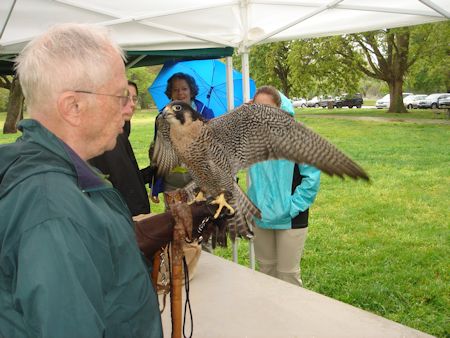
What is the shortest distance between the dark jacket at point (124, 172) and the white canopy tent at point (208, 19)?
1.23 meters

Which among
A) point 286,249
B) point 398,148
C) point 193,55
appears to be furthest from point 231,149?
point 398,148

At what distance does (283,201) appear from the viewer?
360 centimetres

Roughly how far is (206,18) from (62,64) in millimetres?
3168

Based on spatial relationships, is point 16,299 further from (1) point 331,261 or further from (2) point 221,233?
(1) point 331,261

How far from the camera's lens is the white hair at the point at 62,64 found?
1112 mm

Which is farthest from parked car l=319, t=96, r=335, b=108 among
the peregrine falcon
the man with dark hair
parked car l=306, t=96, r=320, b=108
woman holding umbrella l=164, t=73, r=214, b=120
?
the man with dark hair

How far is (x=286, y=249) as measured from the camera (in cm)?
375

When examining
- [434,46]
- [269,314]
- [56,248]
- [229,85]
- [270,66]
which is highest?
[434,46]

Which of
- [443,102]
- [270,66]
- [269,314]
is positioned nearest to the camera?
[269,314]

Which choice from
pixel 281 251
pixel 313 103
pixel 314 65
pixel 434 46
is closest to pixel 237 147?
pixel 281 251

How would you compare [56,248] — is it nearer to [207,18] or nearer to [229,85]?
[207,18]

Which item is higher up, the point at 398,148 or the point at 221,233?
the point at 221,233

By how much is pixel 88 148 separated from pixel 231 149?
2131mm

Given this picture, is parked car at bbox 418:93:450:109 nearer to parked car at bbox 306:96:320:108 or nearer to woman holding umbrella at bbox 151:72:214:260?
parked car at bbox 306:96:320:108
